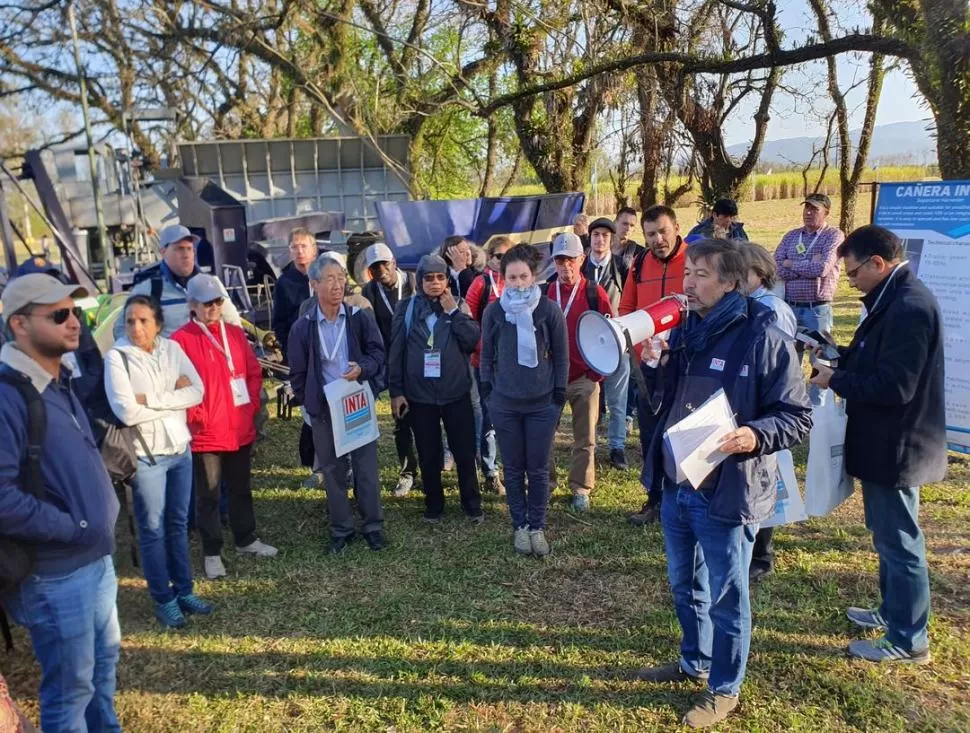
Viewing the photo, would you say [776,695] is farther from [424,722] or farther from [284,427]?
[284,427]

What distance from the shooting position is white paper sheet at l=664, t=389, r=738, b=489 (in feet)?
8.27

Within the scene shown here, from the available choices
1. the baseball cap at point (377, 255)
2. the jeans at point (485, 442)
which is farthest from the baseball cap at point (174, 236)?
the jeans at point (485, 442)

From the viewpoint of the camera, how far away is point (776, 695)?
10.4 ft

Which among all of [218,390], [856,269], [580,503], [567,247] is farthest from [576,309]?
[218,390]

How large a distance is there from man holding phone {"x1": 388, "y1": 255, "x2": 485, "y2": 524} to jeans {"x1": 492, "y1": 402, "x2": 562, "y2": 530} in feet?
1.74

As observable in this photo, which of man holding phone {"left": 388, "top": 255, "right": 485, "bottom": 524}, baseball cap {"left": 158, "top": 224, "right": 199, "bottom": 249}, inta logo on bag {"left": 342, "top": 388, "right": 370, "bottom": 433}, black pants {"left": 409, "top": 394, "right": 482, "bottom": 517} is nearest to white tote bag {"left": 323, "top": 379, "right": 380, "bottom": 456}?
inta logo on bag {"left": 342, "top": 388, "right": 370, "bottom": 433}

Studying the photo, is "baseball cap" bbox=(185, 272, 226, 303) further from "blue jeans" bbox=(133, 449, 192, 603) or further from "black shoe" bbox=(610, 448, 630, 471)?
"black shoe" bbox=(610, 448, 630, 471)

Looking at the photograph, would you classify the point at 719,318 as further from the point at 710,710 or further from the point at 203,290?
the point at 203,290

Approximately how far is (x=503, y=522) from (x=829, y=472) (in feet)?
7.81

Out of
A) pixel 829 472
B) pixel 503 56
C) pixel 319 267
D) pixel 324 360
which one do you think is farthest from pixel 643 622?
pixel 503 56

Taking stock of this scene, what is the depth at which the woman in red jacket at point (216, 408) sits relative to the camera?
411 centimetres

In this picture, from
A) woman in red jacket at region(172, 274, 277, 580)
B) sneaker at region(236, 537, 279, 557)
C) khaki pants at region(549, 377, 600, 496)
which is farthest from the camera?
khaki pants at region(549, 377, 600, 496)

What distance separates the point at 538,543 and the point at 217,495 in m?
2.07

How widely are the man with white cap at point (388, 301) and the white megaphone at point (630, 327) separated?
2.55m
